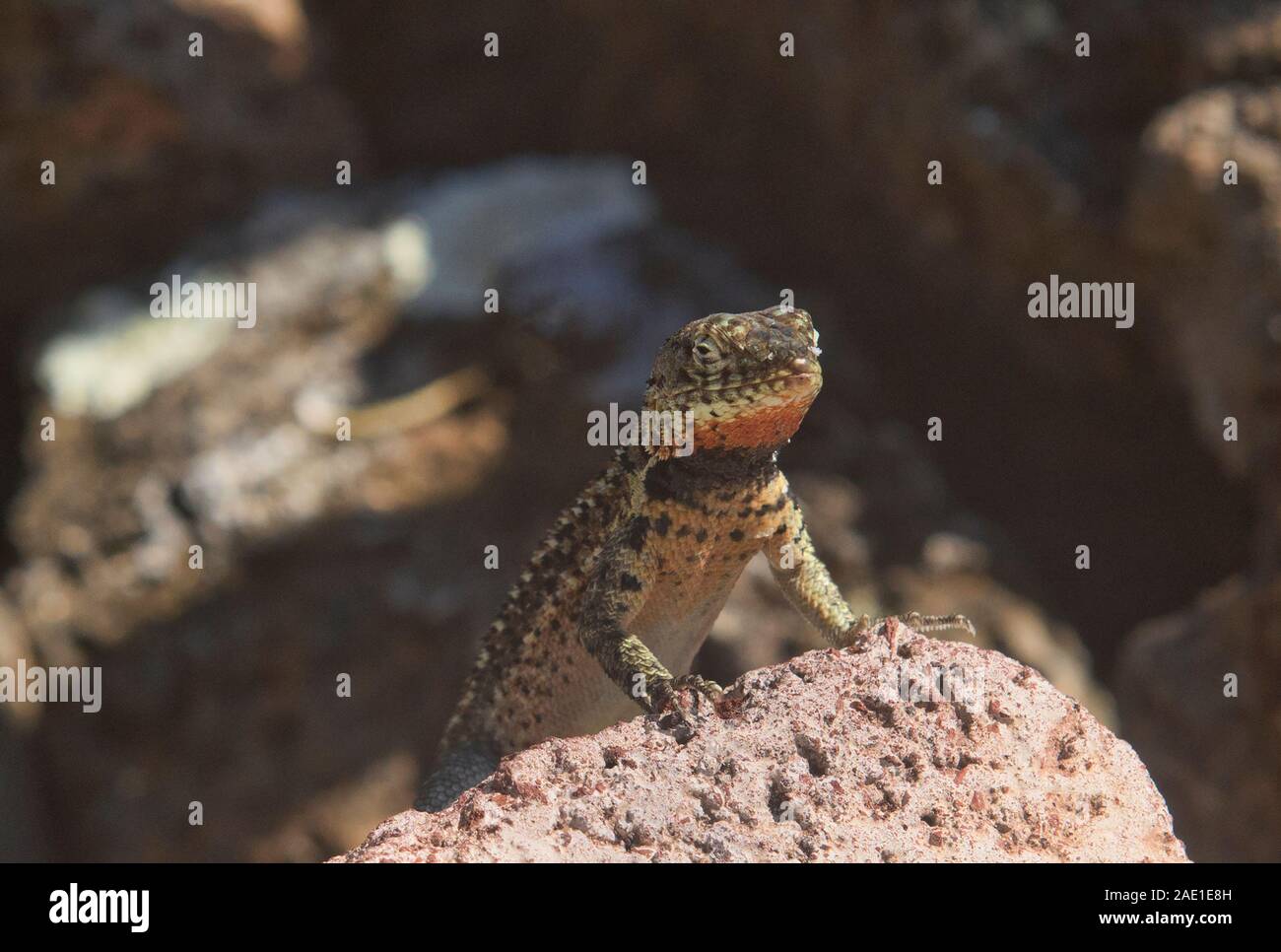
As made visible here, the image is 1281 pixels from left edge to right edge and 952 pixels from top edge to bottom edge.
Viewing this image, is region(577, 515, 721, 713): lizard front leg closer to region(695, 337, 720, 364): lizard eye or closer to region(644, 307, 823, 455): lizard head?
region(644, 307, 823, 455): lizard head

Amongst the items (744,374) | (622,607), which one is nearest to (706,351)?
(744,374)

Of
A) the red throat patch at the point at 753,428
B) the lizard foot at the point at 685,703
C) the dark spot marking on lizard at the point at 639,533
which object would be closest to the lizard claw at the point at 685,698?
the lizard foot at the point at 685,703

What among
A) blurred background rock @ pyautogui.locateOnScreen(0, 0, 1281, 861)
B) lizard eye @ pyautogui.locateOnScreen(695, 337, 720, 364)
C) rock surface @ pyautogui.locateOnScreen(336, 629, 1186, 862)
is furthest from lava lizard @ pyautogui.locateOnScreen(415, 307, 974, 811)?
blurred background rock @ pyautogui.locateOnScreen(0, 0, 1281, 861)

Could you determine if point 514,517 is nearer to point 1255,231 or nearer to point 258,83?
point 258,83

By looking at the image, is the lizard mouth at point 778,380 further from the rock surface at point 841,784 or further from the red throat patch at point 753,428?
the rock surface at point 841,784

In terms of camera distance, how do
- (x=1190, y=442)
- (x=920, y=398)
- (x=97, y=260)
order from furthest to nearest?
(x=97, y=260), (x=920, y=398), (x=1190, y=442)
